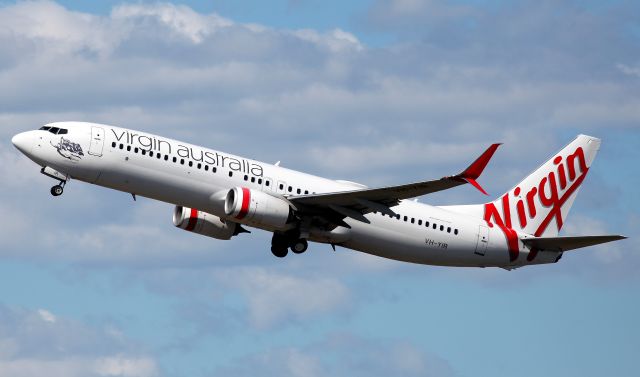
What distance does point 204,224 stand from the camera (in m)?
70.2

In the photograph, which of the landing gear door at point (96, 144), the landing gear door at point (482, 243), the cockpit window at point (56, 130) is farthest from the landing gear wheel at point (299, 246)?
the cockpit window at point (56, 130)

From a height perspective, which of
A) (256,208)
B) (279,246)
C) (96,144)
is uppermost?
(96,144)

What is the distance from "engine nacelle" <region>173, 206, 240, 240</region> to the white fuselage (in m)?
5.40

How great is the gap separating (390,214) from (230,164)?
25.8 ft

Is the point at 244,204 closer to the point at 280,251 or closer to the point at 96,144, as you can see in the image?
the point at 280,251

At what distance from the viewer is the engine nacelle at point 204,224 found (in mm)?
70062

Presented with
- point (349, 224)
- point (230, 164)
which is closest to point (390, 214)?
point (349, 224)

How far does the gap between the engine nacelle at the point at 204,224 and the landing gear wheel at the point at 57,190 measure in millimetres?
8187

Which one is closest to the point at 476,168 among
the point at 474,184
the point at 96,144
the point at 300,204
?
the point at 474,184

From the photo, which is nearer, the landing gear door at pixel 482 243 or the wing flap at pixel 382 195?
the wing flap at pixel 382 195

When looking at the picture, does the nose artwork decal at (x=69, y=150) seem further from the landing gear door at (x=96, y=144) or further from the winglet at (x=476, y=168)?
the winglet at (x=476, y=168)

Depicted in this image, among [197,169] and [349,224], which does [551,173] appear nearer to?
[349,224]

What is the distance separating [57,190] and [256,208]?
9.29 m

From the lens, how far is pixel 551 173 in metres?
75.6
